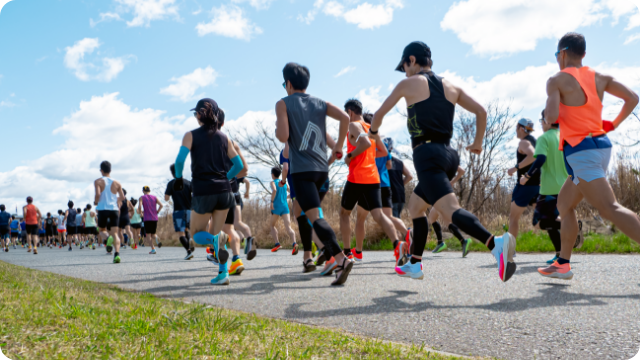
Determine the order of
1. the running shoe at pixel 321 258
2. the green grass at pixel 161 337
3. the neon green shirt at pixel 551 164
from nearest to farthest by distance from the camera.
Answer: the green grass at pixel 161 337, the neon green shirt at pixel 551 164, the running shoe at pixel 321 258

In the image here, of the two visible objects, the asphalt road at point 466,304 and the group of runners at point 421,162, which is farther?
the group of runners at point 421,162

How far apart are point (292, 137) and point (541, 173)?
138 inches

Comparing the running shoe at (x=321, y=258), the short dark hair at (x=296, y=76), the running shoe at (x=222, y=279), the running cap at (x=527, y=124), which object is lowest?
the running shoe at (x=222, y=279)

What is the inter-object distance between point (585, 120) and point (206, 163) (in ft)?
12.9

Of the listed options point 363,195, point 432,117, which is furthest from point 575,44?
point 363,195

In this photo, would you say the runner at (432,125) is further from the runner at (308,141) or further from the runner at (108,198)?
the runner at (108,198)

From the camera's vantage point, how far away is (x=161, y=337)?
2525 millimetres

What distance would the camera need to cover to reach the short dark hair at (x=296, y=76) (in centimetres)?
523

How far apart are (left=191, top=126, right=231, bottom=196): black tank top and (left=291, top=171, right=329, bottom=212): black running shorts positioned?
1.06m

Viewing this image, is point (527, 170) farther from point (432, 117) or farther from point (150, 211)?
point (150, 211)

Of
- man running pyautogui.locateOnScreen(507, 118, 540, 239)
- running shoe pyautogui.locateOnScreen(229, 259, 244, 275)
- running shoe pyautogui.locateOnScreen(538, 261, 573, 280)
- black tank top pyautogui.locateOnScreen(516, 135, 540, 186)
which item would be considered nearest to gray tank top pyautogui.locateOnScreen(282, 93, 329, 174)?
A: running shoe pyautogui.locateOnScreen(229, 259, 244, 275)

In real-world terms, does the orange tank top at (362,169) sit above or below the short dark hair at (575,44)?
below

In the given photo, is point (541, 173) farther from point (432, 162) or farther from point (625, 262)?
point (432, 162)

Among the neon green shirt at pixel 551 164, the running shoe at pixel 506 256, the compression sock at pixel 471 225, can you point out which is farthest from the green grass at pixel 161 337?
the neon green shirt at pixel 551 164
